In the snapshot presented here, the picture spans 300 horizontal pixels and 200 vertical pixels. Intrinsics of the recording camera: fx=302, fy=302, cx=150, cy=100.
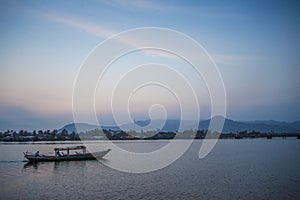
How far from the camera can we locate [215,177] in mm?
29234

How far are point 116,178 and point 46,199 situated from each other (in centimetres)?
928

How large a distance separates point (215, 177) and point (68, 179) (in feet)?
47.3

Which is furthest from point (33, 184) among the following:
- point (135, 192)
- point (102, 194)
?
point (135, 192)

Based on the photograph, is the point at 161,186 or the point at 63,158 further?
the point at 63,158

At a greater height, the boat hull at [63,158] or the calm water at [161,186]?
the boat hull at [63,158]

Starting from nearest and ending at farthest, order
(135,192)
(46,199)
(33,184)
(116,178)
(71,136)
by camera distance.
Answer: (46,199) < (135,192) < (33,184) < (116,178) < (71,136)

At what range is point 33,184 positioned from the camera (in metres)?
27.0

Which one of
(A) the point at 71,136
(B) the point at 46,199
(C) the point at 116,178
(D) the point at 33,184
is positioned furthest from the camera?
(A) the point at 71,136

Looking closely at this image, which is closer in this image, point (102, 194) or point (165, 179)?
point (102, 194)

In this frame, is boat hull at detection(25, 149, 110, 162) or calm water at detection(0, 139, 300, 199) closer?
calm water at detection(0, 139, 300, 199)

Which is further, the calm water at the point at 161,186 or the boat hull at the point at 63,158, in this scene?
the boat hull at the point at 63,158

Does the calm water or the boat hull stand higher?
the boat hull

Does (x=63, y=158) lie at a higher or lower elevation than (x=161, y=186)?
higher

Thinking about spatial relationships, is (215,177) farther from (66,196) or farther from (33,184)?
(33,184)
